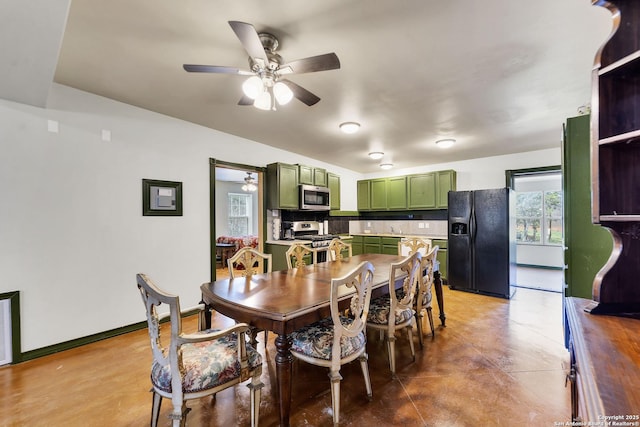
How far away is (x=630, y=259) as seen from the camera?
3.42 ft

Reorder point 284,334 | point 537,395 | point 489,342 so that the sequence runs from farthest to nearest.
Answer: point 489,342 < point 537,395 < point 284,334

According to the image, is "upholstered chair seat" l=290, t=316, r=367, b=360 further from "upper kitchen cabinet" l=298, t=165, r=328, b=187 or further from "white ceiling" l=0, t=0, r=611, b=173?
"upper kitchen cabinet" l=298, t=165, r=328, b=187

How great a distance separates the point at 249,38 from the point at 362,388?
7.78 feet

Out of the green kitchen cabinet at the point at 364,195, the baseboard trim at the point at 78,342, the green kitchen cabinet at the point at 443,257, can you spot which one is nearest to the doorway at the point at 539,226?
the green kitchen cabinet at the point at 443,257

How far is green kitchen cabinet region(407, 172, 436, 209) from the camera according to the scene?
539cm

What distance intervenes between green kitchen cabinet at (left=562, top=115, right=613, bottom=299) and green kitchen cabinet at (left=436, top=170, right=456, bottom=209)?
3.11m

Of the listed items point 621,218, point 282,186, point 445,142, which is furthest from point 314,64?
point 445,142

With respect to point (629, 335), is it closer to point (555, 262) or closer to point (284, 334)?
point (284, 334)

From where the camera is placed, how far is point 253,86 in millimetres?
1830

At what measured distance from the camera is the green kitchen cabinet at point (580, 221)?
1992 millimetres

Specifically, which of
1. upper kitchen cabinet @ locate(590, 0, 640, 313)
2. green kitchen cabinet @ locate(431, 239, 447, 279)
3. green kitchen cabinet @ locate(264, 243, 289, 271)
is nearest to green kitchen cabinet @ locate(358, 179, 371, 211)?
green kitchen cabinet @ locate(431, 239, 447, 279)

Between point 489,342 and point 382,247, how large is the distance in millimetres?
3137

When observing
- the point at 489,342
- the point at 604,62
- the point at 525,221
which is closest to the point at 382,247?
the point at 489,342

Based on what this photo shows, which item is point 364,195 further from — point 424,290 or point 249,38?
point 249,38
